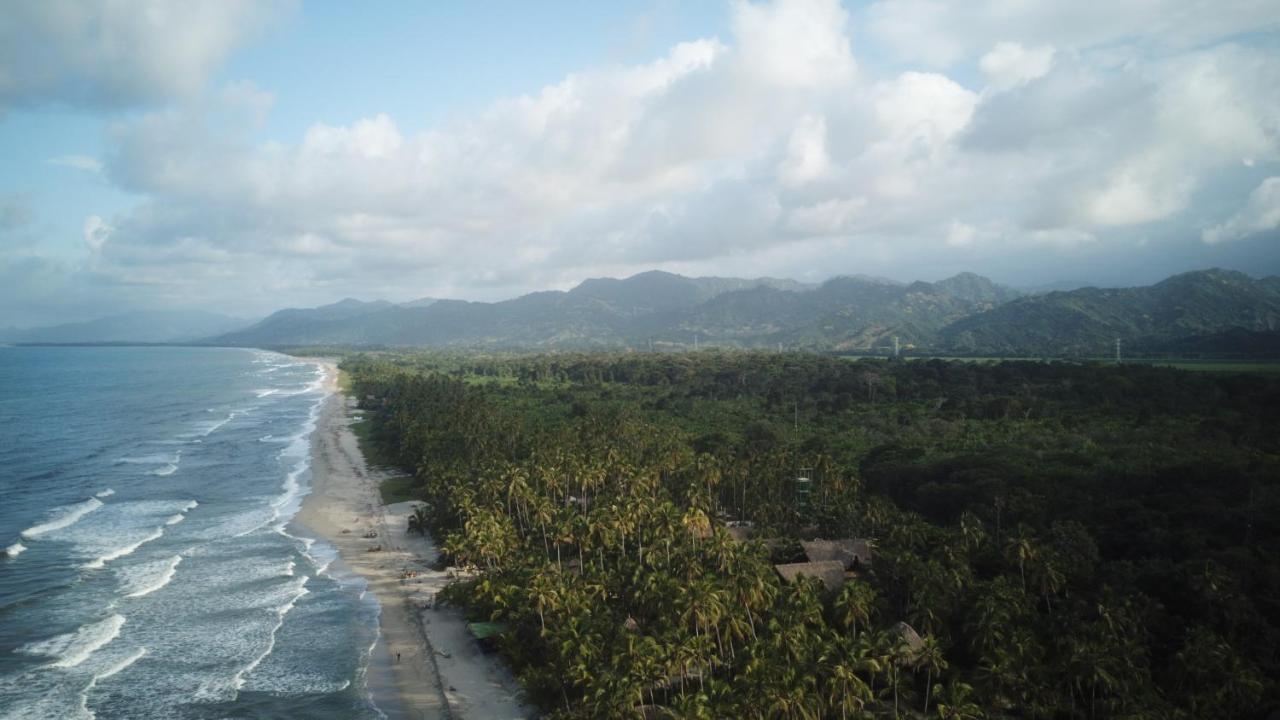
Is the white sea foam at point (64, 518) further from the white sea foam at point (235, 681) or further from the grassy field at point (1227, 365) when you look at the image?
the grassy field at point (1227, 365)

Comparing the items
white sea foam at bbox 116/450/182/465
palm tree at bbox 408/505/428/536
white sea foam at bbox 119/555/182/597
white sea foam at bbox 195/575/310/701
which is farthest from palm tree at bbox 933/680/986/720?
white sea foam at bbox 116/450/182/465

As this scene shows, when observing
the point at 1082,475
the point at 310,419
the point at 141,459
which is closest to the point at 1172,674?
the point at 1082,475

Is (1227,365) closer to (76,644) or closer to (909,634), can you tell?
(909,634)

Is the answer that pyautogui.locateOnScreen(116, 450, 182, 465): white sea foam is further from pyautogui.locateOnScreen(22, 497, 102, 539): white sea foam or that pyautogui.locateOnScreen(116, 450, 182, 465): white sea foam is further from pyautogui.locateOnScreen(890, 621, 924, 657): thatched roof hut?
pyautogui.locateOnScreen(890, 621, 924, 657): thatched roof hut

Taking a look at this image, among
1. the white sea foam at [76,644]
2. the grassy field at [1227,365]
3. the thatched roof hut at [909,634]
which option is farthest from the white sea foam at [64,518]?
the grassy field at [1227,365]

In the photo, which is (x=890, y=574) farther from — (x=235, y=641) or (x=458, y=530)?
(x=235, y=641)
